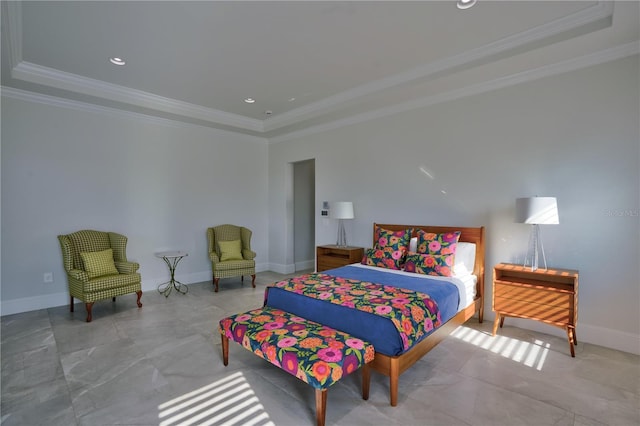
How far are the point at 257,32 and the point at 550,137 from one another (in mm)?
3157

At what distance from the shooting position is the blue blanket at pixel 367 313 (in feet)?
7.39

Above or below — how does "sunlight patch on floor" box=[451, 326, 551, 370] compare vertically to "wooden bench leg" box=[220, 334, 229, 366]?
below

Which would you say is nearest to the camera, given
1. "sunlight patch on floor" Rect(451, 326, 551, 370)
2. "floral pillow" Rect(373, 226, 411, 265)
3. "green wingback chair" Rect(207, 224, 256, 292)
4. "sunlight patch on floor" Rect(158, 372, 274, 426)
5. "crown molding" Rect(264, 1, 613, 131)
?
"sunlight patch on floor" Rect(158, 372, 274, 426)

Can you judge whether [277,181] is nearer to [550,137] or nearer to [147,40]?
[147,40]

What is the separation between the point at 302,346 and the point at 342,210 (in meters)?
2.98

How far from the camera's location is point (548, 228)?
3363mm

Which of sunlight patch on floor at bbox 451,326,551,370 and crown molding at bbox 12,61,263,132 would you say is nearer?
sunlight patch on floor at bbox 451,326,551,370

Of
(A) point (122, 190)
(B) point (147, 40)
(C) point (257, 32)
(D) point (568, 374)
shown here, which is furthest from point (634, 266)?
(A) point (122, 190)

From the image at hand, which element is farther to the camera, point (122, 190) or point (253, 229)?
point (253, 229)

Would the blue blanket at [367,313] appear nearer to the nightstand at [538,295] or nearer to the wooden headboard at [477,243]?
the nightstand at [538,295]

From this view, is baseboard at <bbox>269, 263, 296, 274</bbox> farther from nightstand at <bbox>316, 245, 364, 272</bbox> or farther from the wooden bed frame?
the wooden bed frame

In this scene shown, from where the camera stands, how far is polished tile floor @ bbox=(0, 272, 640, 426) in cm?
206

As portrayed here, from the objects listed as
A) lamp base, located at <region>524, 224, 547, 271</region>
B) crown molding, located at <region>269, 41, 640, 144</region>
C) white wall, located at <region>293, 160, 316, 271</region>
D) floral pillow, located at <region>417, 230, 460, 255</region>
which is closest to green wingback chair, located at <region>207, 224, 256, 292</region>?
white wall, located at <region>293, 160, 316, 271</region>

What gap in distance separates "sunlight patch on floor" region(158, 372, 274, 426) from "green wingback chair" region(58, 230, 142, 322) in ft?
7.61
